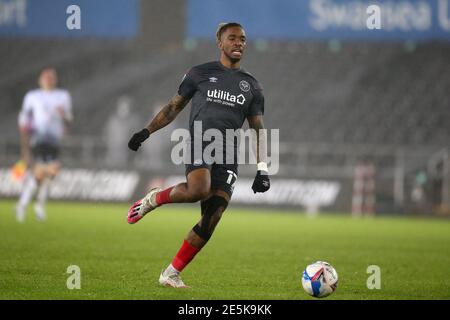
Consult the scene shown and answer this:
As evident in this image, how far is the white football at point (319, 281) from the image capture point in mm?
7664

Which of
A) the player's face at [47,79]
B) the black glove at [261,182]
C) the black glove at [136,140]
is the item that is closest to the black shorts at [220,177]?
the black glove at [261,182]

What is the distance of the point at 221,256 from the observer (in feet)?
37.7

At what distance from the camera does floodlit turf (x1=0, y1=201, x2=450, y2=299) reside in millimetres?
8016

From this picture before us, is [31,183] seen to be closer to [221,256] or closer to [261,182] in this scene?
[221,256]

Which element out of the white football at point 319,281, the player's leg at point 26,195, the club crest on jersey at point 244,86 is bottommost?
the player's leg at point 26,195

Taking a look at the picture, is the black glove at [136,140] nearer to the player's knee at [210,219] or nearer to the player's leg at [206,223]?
the player's leg at [206,223]

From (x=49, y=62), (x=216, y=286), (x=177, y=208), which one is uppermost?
(x=49, y=62)

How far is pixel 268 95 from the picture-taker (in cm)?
3294

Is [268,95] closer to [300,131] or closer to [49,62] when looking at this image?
[300,131]

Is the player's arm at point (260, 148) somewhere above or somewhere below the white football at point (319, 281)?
above

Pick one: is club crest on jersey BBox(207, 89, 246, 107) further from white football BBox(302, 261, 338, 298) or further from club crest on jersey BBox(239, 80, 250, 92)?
white football BBox(302, 261, 338, 298)

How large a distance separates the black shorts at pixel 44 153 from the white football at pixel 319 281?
33.1 feet
